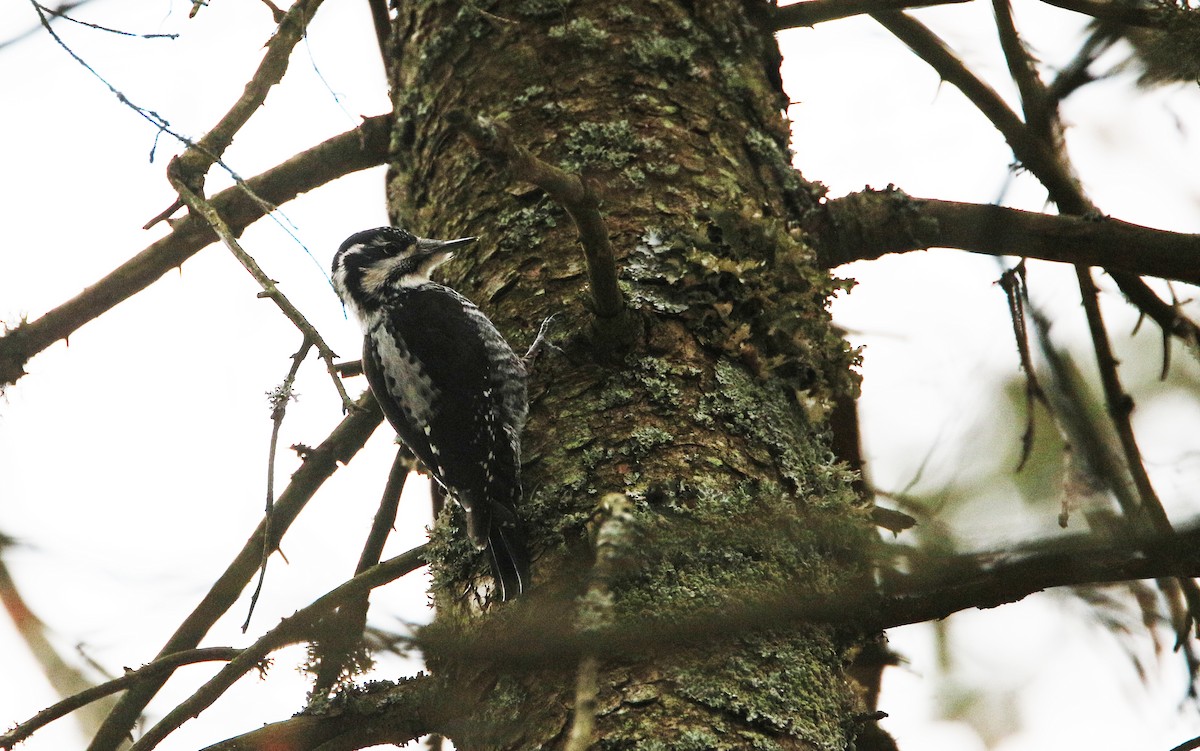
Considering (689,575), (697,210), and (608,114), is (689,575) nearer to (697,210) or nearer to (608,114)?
(697,210)

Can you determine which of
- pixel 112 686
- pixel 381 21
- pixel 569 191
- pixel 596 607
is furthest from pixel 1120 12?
pixel 112 686

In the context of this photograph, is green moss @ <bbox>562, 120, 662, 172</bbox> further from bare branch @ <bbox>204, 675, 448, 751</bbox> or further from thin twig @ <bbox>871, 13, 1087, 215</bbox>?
bare branch @ <bbox>204, 675, 448, 751</bbox>

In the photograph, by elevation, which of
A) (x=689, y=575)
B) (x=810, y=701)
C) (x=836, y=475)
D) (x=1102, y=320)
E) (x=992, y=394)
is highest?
(x=1102, y=320)

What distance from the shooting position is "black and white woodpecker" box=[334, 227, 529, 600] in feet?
9.05

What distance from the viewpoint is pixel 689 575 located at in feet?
6.87

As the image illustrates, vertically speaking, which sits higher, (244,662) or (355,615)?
(244,662)

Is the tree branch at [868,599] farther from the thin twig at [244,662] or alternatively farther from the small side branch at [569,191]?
the thin twig at [244,662]

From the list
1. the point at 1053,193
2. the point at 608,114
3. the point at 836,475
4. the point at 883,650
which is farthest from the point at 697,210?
the point at 883,650

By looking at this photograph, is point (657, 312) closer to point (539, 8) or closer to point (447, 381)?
point (539, 8)

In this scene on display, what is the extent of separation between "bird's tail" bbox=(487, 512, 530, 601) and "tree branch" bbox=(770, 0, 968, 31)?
189 cm

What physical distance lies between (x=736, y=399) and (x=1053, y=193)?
4.66 feet

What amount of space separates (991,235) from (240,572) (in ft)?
7.29

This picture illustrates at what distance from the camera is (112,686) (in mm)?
2562

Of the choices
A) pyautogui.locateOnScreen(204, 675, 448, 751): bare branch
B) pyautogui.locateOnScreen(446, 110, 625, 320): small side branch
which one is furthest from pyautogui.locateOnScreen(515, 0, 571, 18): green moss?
pyautogui.locateOnScreen(204, 675, 448, 751): bare branch
